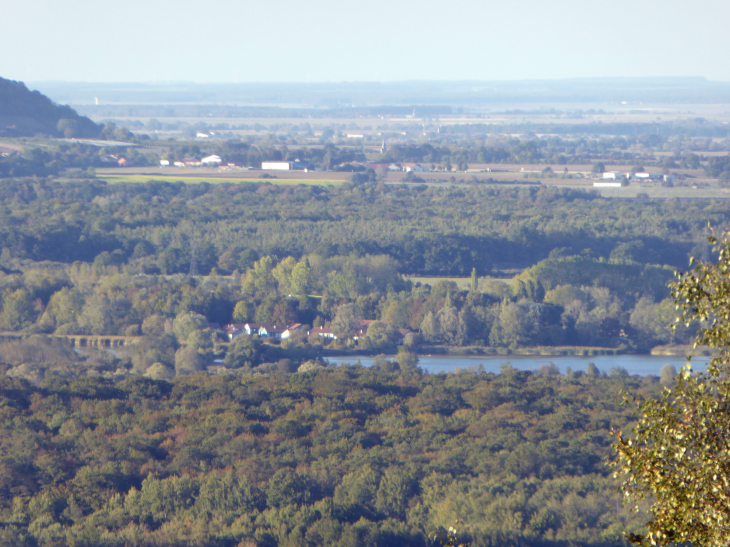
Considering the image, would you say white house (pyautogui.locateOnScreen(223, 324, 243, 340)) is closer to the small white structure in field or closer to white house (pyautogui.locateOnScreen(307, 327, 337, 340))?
white house (pyautogui.locateOnScreen(307, 327, 337, 340))

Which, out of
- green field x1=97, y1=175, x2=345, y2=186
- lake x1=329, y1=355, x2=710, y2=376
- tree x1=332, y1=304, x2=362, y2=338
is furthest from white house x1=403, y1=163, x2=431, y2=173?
lake x1=329, y1=355, x2=710, y2=376

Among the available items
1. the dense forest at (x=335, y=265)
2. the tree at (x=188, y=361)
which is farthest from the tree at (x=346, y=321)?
the tree at (x=188, y=361)

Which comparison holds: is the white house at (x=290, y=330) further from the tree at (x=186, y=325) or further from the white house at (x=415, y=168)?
the white house at (x=415, y=168)

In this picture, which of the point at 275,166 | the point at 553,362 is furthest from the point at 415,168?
the point at 553,362

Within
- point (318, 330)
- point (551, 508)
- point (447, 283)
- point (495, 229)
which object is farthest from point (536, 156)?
point (551, 508)

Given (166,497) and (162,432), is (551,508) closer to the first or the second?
(166,497)

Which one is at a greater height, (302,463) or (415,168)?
(302,463)

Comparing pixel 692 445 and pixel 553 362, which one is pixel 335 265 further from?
pixel 692 445
